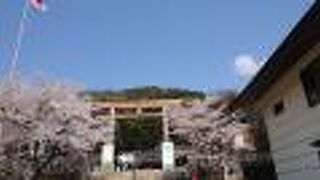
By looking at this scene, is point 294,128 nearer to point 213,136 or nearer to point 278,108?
point 278,108

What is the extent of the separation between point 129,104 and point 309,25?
1326 inches

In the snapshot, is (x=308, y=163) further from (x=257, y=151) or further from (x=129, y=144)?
(x=129, y=144)

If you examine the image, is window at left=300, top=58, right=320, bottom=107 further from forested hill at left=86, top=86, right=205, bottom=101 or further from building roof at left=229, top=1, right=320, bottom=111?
forested hill at left=86, top=86, right=205, bottom=101

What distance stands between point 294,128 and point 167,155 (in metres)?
26.1

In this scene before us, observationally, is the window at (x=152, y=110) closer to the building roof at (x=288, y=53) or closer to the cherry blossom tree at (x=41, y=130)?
the cherry blossom tree at (x=41, y=130)

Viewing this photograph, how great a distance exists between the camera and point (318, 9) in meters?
9.14

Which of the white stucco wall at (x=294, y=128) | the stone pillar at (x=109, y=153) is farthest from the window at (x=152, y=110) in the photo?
the white stucco wall at (x=294, y=128)

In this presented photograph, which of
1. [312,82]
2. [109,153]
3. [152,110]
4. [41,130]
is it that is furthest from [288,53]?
[152,110]

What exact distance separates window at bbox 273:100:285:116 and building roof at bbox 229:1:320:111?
1.40 ft

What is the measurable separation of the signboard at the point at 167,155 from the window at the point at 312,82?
26.1 meters

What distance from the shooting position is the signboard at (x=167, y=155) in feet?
125

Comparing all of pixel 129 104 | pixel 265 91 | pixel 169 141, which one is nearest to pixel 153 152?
pixel 169 141

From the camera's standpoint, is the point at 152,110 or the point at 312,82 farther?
the point at 152,110

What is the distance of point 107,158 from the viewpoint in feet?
125
